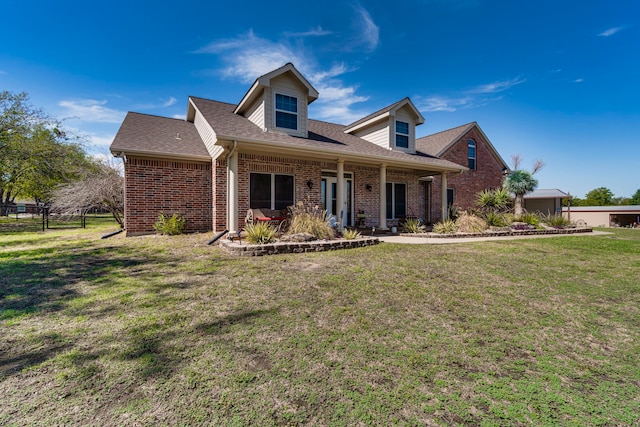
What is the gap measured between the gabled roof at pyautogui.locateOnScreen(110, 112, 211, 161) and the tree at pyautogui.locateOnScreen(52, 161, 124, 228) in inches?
95.7

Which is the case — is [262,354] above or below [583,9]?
below

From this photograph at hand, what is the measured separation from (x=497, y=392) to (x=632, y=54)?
1864 centimetres

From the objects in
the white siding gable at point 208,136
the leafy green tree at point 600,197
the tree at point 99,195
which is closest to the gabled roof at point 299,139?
the white siding gable at point 208,136

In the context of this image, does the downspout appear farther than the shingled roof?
No

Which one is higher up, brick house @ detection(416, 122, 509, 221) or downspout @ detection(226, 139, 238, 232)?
brick house @ detection(416, 122, 509, 221)

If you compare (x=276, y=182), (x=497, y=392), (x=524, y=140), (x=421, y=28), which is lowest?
(x=497, y=392)

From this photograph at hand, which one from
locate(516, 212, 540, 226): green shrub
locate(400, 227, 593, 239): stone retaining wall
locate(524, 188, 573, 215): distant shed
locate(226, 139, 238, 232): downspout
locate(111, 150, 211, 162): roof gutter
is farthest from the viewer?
locate(524, 188, 573, 215): distant shed

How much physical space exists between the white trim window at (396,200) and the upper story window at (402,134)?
6.16ft

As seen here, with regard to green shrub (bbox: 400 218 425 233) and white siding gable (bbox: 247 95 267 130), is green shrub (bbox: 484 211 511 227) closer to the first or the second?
green shrub (bbox: 400 218 425 233)

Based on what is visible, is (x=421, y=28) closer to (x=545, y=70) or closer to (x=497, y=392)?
(x=545, y=70)

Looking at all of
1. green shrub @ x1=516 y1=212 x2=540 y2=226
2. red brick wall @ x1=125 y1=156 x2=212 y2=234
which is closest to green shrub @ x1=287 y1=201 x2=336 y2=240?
red brick wall @ x1=125 y1=156 x2=212 y2=234

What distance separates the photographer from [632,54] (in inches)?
482

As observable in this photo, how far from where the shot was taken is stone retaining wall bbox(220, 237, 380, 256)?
6191 mm

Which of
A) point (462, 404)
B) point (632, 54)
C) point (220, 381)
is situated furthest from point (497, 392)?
point (632, 54)
